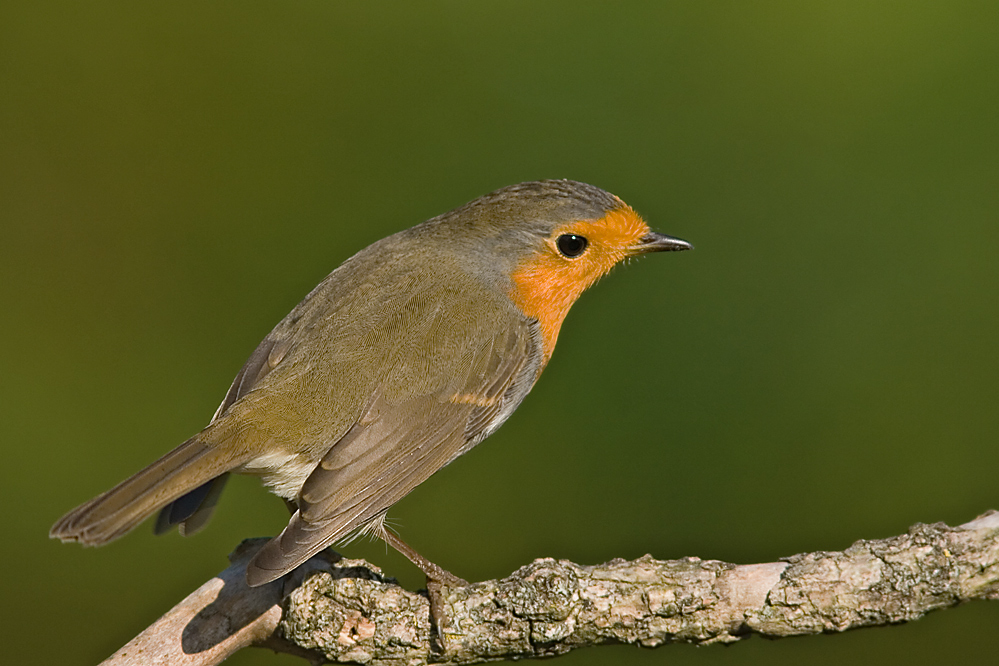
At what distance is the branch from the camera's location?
2.54m

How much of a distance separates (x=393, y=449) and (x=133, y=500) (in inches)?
31.0

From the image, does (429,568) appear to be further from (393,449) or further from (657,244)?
(657,244)

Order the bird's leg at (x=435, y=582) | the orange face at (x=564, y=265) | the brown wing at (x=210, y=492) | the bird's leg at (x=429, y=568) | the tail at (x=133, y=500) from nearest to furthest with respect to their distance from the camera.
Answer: the tail at (x=133, y=500) → the bird's leg at (x=435, y=582) → the bird's leg at (x=429, y=568) → the brown wing at (x=210, y=492) → the orange face at (x=564, y=265)

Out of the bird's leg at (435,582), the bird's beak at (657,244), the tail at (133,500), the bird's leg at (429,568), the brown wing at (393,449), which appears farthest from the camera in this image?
the bird's beak at (657,244)

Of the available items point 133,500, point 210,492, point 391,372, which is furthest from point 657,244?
point 133,500

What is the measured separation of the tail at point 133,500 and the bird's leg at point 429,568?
0.68m

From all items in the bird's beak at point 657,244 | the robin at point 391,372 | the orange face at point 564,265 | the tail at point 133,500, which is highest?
the bird's beak at point 657,244

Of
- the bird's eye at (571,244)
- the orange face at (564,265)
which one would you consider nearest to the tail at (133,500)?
the orange face at (564,265)

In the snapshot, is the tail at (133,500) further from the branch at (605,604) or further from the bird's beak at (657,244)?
Result: the bird's beak at (657,244)

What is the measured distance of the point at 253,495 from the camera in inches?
153

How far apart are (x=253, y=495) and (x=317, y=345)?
1085 mm

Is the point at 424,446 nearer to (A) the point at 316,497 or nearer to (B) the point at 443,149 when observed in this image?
(A) the point at 316,497

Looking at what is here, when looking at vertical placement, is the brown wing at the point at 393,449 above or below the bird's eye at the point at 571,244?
below

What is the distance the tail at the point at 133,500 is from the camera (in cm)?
248
